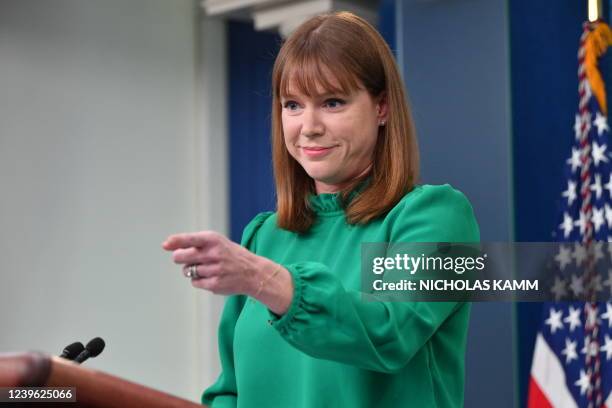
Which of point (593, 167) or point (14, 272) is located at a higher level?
point (593, 167)

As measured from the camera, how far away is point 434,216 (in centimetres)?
144

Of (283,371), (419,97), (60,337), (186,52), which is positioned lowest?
(60,337)

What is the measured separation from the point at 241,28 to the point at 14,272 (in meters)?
1.66

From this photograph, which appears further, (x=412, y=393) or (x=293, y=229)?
(x=293, y=229)

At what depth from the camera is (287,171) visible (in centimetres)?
173

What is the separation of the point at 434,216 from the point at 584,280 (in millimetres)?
1900

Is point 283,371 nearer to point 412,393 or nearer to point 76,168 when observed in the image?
point 412,393

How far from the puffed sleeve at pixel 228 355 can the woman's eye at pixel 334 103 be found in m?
0.31

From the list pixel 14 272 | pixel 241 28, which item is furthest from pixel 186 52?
pixel 14 272

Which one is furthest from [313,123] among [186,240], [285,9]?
[285,9]

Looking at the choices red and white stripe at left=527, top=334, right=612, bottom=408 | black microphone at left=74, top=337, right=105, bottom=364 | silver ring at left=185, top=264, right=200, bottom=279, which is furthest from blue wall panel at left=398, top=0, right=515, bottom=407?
silver ring at left=185, top=264, right=200, bottom=279

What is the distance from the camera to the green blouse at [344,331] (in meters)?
1.24

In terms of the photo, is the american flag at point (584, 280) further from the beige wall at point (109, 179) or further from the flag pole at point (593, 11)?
the beige wall at point (109, 179)

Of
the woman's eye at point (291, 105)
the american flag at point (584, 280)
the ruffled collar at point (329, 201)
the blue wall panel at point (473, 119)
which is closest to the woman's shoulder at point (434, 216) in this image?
the ruffled collar at point (329, 201)
